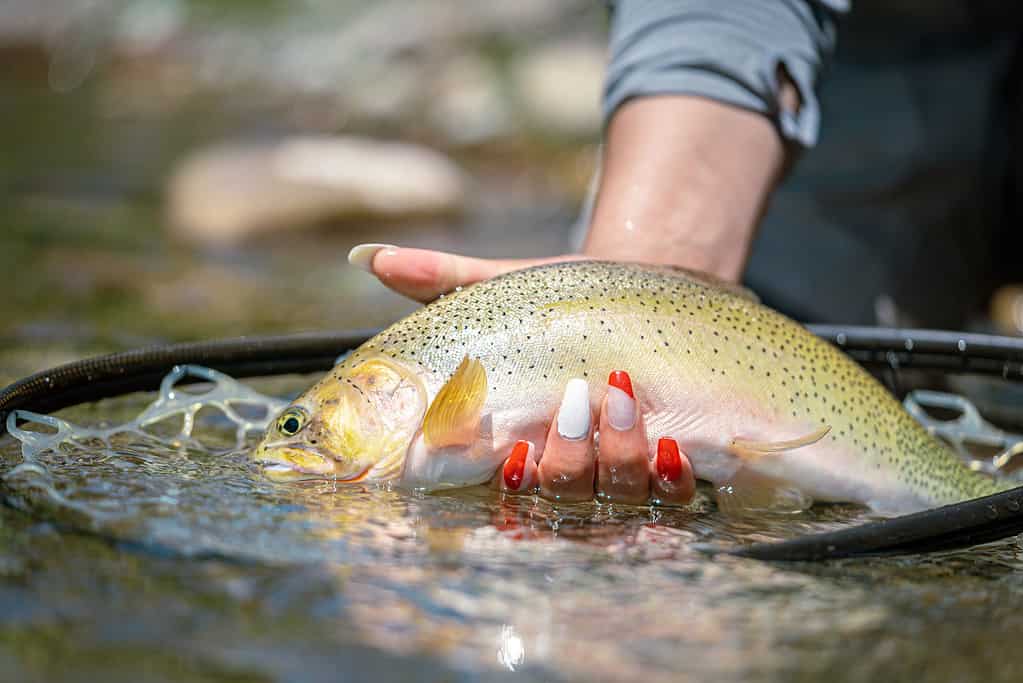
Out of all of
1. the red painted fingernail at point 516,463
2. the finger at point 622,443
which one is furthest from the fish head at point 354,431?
the finger at point 622,443

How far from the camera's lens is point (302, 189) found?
706cm

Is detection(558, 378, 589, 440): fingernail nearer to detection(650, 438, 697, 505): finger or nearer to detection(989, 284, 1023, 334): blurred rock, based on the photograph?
detection(650, 438, 697, 505): finger

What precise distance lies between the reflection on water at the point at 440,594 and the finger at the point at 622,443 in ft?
0.31

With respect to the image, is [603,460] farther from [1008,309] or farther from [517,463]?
[1008,309]

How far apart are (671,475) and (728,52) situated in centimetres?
117

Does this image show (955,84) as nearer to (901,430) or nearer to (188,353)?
(901,430)

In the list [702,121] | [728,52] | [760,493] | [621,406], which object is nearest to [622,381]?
[621,406]

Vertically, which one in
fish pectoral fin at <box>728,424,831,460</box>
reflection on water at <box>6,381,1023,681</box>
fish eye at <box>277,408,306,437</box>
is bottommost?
reflection on water at <box>6,381,1023,681</box>

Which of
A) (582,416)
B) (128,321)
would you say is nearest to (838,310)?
(582,416)

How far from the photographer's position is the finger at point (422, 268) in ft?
6.79

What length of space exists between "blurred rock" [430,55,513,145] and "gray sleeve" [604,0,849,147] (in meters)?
7.91

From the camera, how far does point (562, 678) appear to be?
1230 mm

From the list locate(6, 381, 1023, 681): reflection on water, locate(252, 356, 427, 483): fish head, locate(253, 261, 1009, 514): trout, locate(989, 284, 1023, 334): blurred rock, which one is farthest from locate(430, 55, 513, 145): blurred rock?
locate(6, 381, 1023, 681): reflection on water

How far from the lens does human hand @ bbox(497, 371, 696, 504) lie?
→ 6.02 feet
